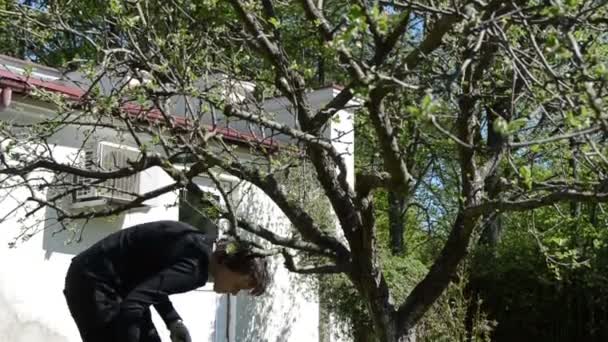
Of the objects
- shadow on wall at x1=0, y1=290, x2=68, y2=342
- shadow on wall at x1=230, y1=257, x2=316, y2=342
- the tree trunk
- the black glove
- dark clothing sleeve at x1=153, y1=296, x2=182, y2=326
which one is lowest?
the black glove

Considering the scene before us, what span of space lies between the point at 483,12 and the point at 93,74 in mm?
2627

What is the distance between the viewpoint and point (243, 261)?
4.77m

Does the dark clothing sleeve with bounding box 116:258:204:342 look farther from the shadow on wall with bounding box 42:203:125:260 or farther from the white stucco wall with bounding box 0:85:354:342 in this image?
the shadow on wall with bounding box 42:203:125:260

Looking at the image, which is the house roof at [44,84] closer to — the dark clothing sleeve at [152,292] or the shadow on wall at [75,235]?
the shadow on wall at [75,235]

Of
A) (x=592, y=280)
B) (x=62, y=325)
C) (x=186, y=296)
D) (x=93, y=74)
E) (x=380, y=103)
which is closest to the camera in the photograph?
(x=380, y=103)

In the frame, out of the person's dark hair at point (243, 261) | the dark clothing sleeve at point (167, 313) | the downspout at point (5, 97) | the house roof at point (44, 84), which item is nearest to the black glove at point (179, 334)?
the dark clothing sleeve at point (167, 313)

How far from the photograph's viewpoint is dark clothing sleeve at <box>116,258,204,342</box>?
4.47 m

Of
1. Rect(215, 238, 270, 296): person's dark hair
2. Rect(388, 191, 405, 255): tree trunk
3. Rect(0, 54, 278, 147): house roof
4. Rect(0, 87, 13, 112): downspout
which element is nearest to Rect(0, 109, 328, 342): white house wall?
Rect(0, 54, 278, 147): house roof

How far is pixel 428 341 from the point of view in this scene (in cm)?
1116

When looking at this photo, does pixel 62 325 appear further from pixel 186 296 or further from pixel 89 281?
pixel 89 281

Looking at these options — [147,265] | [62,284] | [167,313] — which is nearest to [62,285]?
[62,284]

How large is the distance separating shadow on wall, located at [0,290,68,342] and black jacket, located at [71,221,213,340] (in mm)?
4677

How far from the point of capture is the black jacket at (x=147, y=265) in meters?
4.54

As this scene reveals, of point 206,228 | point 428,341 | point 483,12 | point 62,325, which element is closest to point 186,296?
point 206,228
